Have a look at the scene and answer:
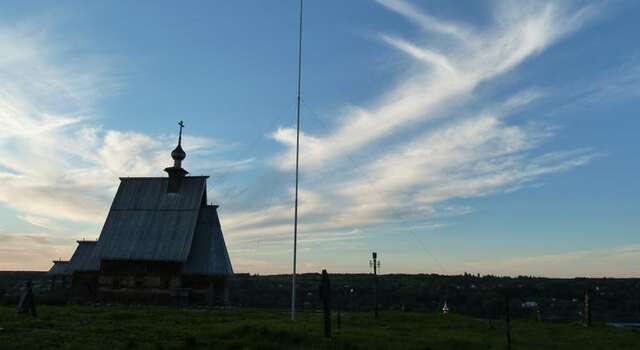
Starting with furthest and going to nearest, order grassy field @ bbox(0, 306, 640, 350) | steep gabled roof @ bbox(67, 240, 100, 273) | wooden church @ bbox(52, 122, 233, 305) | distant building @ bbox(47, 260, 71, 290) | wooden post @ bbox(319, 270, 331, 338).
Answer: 1. distant building @ bbox(47, 260, 71, 290)
2. steep gabled roof @ bbox(67, 240, 100, 273)
3. wooden church @ bbox(52, 122, 233, 305)
4. wooden post @ bbox(319, 270, 331, 338)
5. grassy field @ bbox(0, 306, 640, 350)

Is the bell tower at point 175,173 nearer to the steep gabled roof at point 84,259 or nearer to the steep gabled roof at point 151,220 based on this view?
the steep gabled roof at point 151,220

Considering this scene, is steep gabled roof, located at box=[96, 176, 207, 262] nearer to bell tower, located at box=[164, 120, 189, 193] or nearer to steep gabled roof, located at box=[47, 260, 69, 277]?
bell tower, located at box=[164, 120, 189, 193]

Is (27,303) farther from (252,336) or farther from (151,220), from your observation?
(151,220)

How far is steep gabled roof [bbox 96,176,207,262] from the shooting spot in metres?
43.5

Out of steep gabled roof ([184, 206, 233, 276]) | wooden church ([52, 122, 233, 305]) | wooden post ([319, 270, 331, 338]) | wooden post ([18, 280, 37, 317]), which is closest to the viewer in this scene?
wooden post ([319, 270, 331, 338])

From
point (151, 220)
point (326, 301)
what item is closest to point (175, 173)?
point (151, 220)

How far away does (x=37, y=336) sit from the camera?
19219mm

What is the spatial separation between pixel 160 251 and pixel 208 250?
374 centimetres

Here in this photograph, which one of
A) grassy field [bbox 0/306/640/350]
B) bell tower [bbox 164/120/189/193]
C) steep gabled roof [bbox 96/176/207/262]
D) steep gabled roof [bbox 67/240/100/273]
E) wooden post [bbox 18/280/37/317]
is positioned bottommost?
grassy field [bbox 0/306/640/350]

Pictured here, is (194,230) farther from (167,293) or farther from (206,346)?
(206,346)

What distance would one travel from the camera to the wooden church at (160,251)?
43.3 metres

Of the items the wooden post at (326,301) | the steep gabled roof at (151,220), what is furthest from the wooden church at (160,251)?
the wooden post at (326,301)

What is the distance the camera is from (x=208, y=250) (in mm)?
44469

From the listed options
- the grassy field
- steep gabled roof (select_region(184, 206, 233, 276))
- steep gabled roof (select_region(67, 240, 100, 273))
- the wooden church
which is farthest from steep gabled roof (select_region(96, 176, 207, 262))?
the grassy field
